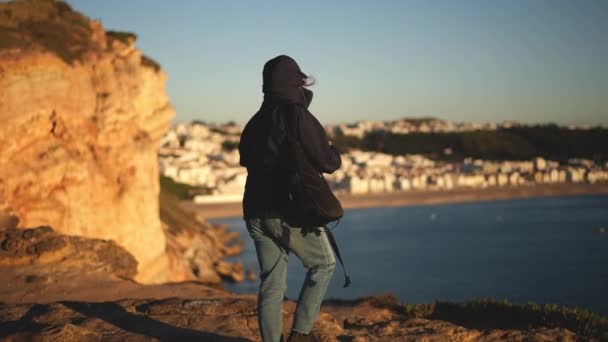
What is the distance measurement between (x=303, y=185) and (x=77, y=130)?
547 inches

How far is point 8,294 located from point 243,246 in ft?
161

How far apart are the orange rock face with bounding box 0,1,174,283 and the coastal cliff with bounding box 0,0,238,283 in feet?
0.09

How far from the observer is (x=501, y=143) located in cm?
16662

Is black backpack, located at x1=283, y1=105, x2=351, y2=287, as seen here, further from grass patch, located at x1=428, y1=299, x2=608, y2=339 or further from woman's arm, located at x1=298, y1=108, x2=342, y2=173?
grass patch, located at x1=428, y1=299, x2=608, y2=339

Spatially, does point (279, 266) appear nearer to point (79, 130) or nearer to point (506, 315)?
point (506, 315)

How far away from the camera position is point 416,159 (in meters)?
166

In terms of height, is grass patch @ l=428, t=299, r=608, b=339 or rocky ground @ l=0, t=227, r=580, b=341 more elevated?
rocky ground @ l=0, t=227, r=580, b=341

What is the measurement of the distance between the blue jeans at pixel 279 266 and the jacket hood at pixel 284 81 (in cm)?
72

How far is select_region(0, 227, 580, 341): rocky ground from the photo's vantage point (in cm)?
518

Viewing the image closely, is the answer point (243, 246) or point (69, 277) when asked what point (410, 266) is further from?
point (69, 277)

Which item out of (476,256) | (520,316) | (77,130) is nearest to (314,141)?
(520,316)

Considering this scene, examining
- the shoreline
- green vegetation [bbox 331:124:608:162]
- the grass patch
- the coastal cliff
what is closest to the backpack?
the grass patch

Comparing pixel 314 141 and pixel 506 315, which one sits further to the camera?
pixel 506 315

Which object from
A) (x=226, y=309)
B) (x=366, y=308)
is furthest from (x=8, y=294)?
(x=366, y=308)
